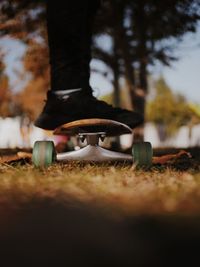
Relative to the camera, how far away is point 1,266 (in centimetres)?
87

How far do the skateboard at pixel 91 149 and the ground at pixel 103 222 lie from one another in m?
1.07

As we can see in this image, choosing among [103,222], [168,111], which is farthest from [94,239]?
[168,111]

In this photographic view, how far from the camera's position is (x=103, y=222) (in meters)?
1.12

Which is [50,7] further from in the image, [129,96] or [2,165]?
[129,96]

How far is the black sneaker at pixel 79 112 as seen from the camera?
3152 millimetres

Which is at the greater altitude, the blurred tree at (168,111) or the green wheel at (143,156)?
the blurred tree at (168,111)

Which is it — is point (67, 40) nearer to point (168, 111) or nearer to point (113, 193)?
point (113, 193)

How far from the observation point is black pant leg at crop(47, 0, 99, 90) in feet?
11.2

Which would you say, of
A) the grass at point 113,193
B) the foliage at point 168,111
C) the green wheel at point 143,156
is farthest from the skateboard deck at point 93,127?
the foliage at point 168,111

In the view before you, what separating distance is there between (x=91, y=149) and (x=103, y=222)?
198cm

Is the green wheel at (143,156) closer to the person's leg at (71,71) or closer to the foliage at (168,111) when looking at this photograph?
the person's leg at (71,71)

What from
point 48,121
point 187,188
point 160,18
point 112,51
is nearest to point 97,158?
point 48,121

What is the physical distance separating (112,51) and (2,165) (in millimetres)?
10919

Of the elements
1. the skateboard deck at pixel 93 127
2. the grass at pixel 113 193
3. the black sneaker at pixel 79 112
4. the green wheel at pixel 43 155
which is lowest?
the grass at pixel 113 193
